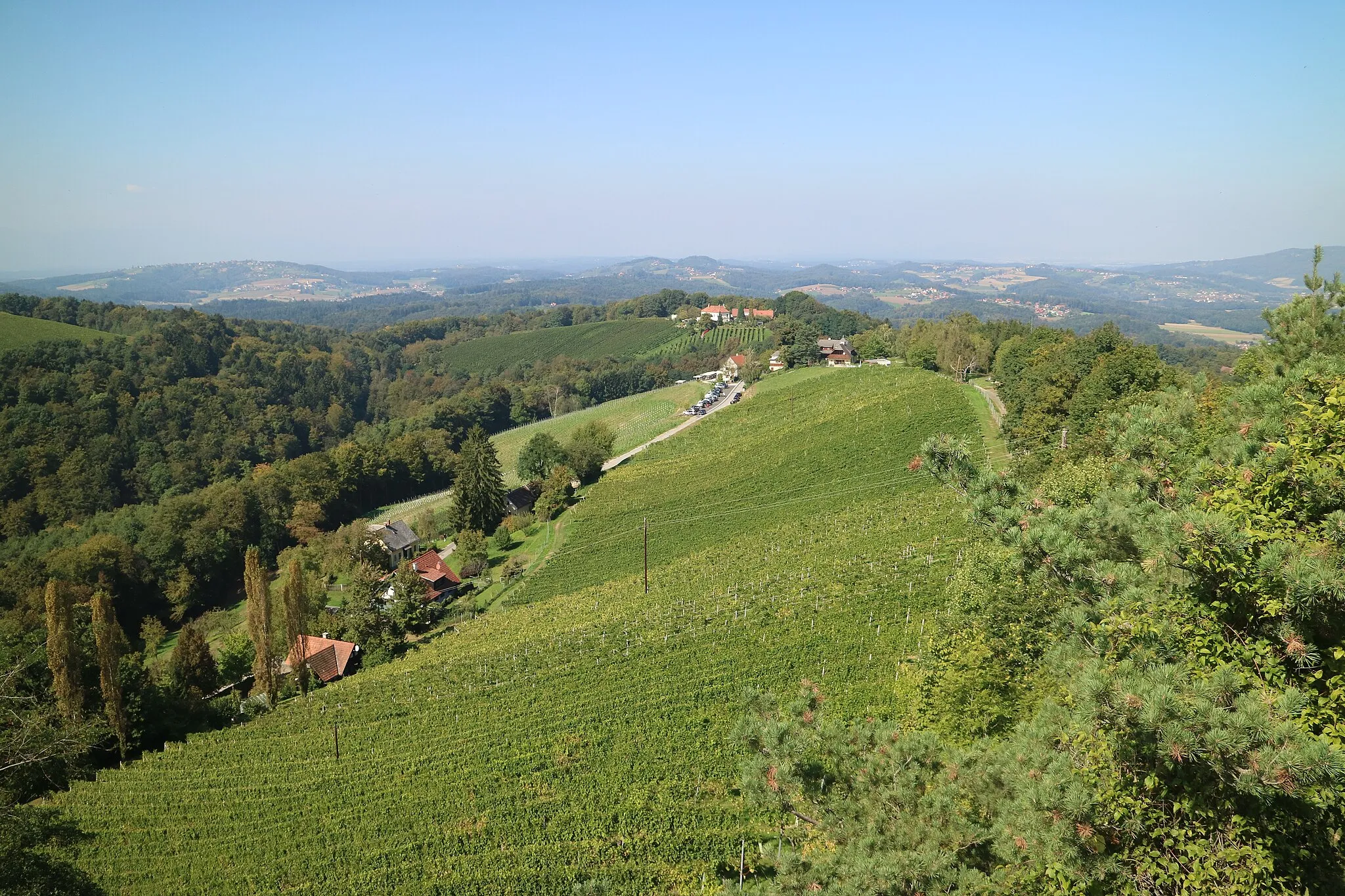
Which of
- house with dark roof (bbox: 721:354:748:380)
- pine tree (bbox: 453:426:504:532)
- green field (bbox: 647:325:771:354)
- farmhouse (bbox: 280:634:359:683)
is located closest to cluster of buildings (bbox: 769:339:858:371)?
house with dark roof (bbox: 721:354:748:380)

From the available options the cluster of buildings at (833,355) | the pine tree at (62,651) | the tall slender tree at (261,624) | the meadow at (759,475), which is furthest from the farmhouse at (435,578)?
the cluster of buildings at (833,355)

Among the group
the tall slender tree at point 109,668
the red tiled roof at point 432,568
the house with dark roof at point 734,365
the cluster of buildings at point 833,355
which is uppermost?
the cluster of buildings at point 833,355

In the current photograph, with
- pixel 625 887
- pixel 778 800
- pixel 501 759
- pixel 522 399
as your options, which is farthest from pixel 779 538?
pixel 522 399

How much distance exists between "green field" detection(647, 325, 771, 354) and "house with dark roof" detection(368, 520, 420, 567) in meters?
72.0

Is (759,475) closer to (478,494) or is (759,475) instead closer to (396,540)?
(478,494)

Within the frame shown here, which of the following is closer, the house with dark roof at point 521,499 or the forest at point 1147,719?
the forest at point 1147,719

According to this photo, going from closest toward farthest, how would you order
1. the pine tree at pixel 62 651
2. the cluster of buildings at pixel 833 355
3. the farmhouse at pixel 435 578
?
the pine tree at pixel 62 651 → the farmhouse at pixel 435 578 → the cluster of buildings at pixel 833 355

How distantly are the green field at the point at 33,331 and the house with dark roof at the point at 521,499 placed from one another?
64188 millimetres

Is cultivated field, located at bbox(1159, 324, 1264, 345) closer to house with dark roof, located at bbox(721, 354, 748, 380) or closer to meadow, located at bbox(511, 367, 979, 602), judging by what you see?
house with dark roof, located at bbox(721, 354, 748, 380)

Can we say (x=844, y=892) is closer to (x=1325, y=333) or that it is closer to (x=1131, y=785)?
(x=1131, y=785)

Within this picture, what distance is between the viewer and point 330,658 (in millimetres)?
31031

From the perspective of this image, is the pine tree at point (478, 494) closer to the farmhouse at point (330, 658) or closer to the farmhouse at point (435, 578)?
the farmhouse at point (435, 578)

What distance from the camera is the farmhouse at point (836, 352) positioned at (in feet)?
251

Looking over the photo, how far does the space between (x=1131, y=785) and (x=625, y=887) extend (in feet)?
34.8
